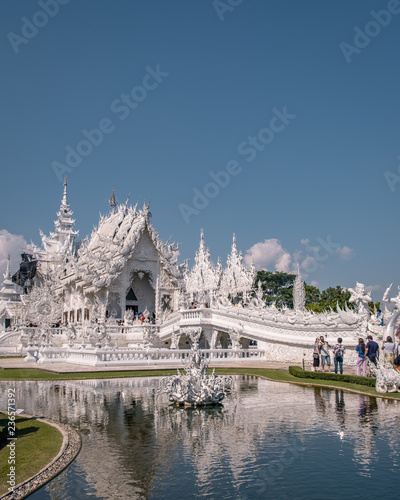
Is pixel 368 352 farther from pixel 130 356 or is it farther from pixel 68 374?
pixel 130 356

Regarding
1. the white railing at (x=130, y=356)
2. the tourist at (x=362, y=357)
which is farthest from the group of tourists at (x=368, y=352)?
the white railing at (x=130, y=356)

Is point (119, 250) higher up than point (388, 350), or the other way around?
point (119, 250)

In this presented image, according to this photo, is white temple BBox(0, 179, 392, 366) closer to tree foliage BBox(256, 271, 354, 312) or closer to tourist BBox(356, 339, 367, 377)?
tourist BBox(356, 339, 367, 377)

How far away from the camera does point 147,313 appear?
3812 cm

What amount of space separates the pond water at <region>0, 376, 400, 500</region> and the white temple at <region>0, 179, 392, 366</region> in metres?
8.79

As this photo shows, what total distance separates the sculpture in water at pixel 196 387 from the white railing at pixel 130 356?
7.83 m

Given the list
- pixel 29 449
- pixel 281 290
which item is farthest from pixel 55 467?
pixel 281 290

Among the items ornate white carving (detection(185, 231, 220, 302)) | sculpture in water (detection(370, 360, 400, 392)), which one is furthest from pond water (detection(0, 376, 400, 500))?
ornate white carving (detection(185, 231, 220, 302))

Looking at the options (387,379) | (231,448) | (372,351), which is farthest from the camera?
(372,351)

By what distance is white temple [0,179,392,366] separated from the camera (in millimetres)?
23734

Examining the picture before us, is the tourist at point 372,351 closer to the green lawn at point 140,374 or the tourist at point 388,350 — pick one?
the green lawn at point 140,374

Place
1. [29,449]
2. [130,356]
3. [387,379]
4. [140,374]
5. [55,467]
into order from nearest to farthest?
1. [55,467]
2. [29,449]
3. [387,379]
4. [140,374]
5. [130,356]

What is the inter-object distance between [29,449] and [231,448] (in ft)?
9.65

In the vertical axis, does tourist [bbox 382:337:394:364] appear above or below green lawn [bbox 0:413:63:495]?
above
